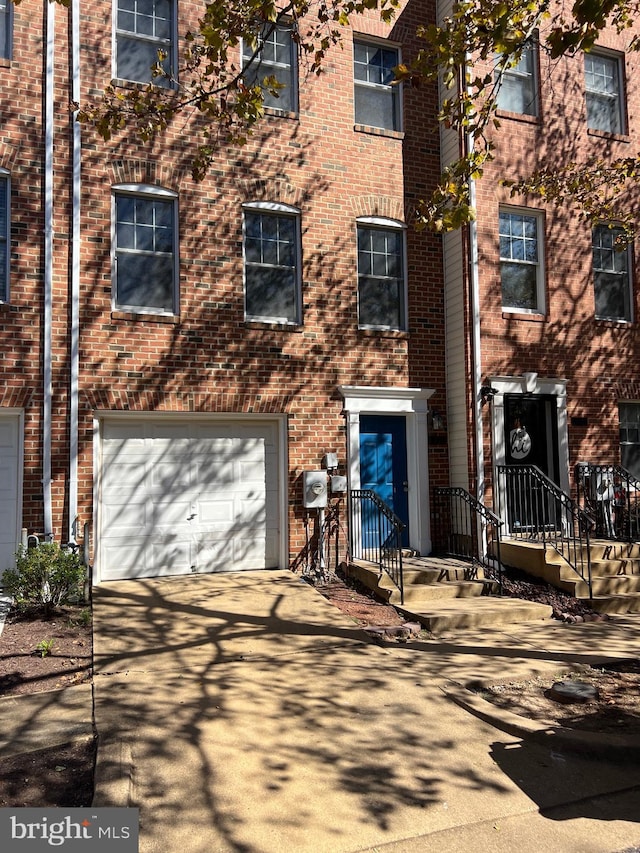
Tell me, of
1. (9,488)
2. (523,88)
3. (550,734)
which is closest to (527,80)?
(523,88)

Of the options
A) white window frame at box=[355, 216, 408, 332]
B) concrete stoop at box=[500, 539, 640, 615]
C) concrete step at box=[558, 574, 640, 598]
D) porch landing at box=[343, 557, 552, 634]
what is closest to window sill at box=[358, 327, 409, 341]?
white window frame at box=[355, 216, 408, 332]

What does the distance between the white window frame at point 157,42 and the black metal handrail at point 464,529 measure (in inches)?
292

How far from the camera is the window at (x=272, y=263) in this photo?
961 centimetres

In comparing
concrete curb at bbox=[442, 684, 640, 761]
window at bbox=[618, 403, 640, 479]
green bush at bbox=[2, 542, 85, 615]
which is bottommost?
concrete curb at bbox=[442, 684, 640, 761]

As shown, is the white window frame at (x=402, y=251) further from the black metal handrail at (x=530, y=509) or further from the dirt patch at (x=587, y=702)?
the dirt patch at (x=587, y=702)

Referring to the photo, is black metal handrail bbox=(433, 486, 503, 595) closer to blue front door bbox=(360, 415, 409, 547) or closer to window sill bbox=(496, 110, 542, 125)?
blue front door bbox=(360, 415, 409, 547)

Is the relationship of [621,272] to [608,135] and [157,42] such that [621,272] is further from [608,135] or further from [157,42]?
[157,42]

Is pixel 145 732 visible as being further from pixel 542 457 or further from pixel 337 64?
pixel 337 64

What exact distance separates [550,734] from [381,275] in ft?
24.4

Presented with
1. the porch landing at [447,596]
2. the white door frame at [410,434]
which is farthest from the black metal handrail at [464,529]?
the porch landing at [447,596]

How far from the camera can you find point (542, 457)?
36.1ft

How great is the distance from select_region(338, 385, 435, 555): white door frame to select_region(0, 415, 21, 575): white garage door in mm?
4557

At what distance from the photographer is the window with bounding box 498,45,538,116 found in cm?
1123

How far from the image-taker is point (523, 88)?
37.4ft
